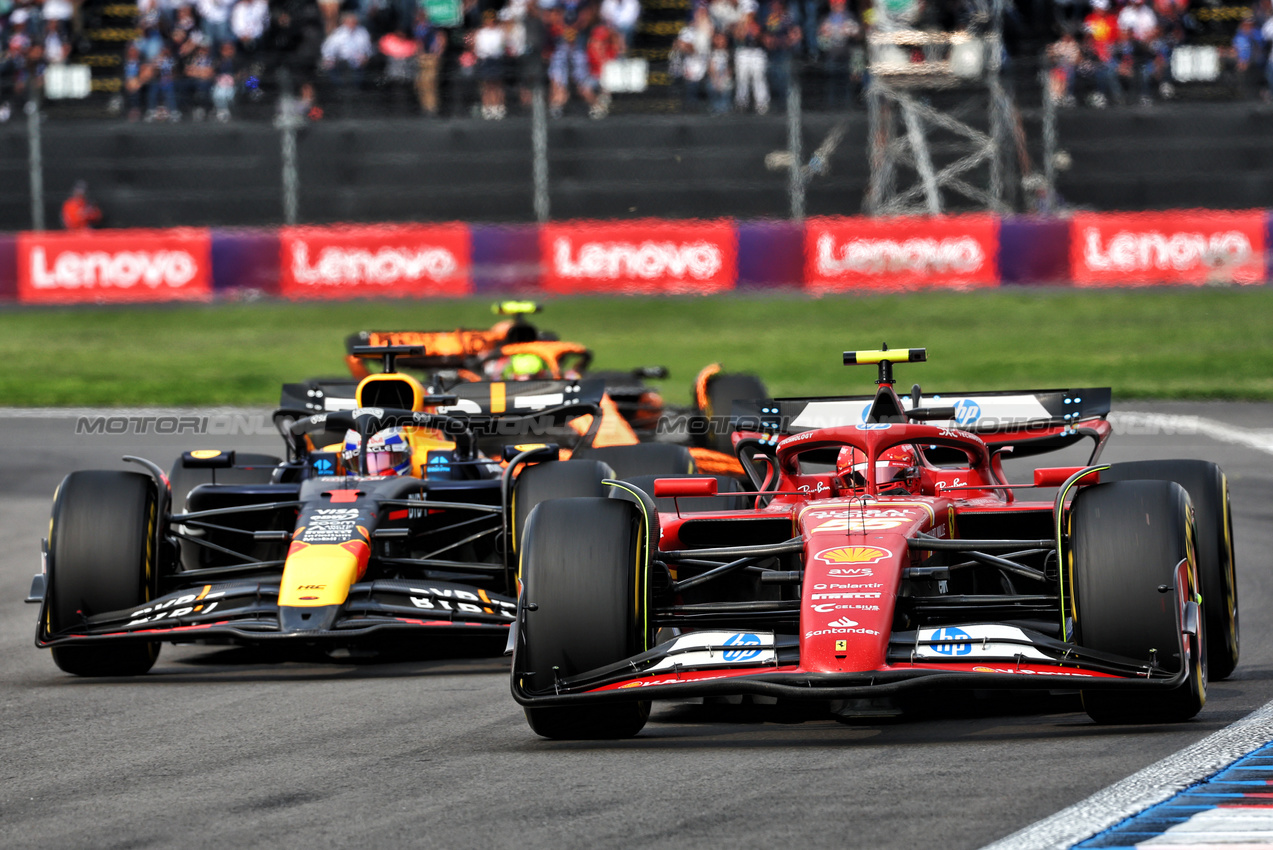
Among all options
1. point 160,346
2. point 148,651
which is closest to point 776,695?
point 148,651

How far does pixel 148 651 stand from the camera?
9.30 meters

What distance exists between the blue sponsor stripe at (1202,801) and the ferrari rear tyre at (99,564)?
5201 mm

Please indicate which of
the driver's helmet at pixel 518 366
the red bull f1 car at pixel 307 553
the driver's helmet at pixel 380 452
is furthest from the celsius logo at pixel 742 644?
the driver's helmet at pixel 518 366

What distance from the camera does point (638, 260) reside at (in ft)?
91.8

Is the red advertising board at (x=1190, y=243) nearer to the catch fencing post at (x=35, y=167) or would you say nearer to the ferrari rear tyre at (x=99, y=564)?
the catch fencing post at (x=35, y=167)

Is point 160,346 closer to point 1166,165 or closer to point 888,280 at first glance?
point 888,280

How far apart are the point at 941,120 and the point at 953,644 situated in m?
22.7

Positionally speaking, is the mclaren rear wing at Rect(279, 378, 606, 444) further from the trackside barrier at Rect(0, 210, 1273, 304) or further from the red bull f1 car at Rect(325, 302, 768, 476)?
the trackside barrier at Rect(0, 210, 1273, 304)

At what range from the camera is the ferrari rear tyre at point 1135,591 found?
655 centimetres

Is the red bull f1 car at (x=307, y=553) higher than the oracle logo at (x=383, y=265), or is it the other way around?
the oracle logo at (x=383, y=265)

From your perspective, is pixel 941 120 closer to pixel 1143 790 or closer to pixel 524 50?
pixel 524 50

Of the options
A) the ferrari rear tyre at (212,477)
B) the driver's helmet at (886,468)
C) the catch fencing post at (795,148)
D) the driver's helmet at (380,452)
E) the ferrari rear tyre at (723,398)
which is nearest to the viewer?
the driver's helmet at (886,468)

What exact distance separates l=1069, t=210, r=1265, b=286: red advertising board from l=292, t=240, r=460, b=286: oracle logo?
29.2 feet

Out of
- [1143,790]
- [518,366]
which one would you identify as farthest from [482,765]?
[518,366]
